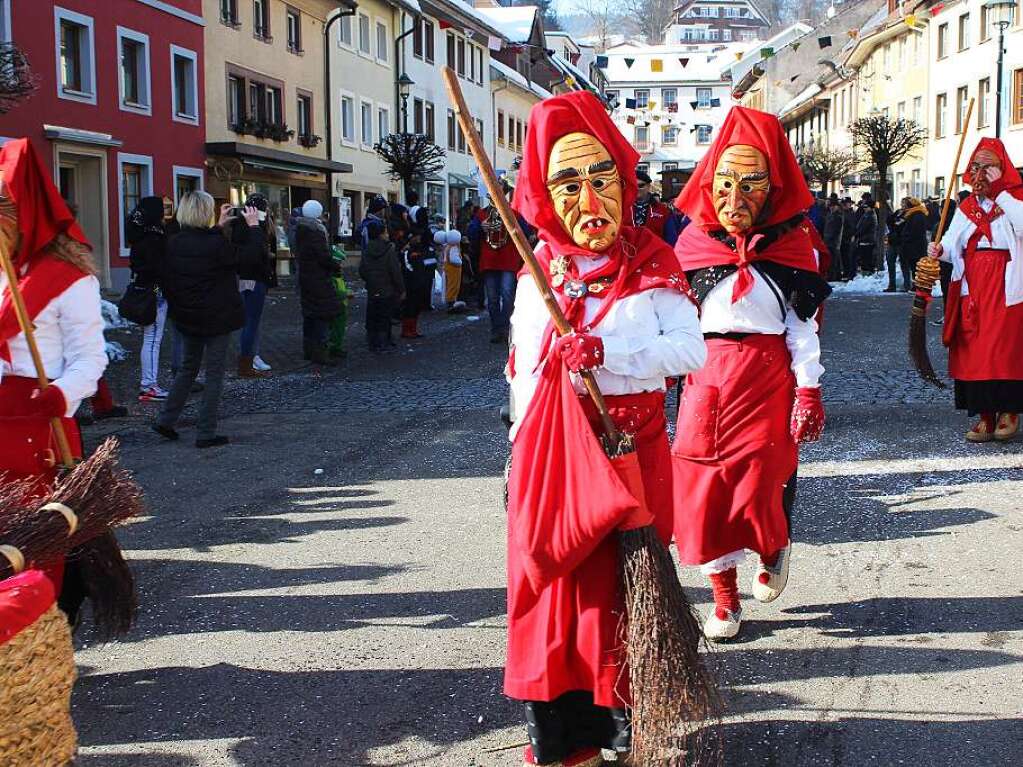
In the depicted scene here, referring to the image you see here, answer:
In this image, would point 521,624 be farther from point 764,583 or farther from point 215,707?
point 764,583

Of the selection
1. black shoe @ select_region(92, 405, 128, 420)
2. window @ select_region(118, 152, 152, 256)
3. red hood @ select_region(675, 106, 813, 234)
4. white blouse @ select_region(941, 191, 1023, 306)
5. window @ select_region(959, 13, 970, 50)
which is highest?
window @ select_region(959, 13, 970, 50)

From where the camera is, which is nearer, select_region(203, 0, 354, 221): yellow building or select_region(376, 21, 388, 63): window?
select_region(203, 0, 354, 221): yellow building

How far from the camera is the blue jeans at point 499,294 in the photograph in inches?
630

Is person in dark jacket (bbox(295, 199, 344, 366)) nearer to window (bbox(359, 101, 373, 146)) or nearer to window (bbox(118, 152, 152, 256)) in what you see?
window (bbox(118, 152, 152, 256))

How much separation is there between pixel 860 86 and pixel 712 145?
5411 centimetres

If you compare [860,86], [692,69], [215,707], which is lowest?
[215,707]

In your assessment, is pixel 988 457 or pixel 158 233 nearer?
pixel 988 457

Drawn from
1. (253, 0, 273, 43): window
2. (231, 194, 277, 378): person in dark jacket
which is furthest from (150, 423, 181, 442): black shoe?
(253, 0, 273, 43): window

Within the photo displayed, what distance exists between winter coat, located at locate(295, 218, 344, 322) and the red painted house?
36.5ft

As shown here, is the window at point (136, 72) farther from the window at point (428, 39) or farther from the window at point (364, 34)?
the window at point (428, 39)

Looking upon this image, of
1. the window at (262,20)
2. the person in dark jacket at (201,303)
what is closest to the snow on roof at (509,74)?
the window at (262,20)

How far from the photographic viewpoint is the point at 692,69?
101938 mm

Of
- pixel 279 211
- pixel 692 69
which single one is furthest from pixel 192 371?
pixel 692 69

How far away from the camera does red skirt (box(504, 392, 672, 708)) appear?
130 inches
